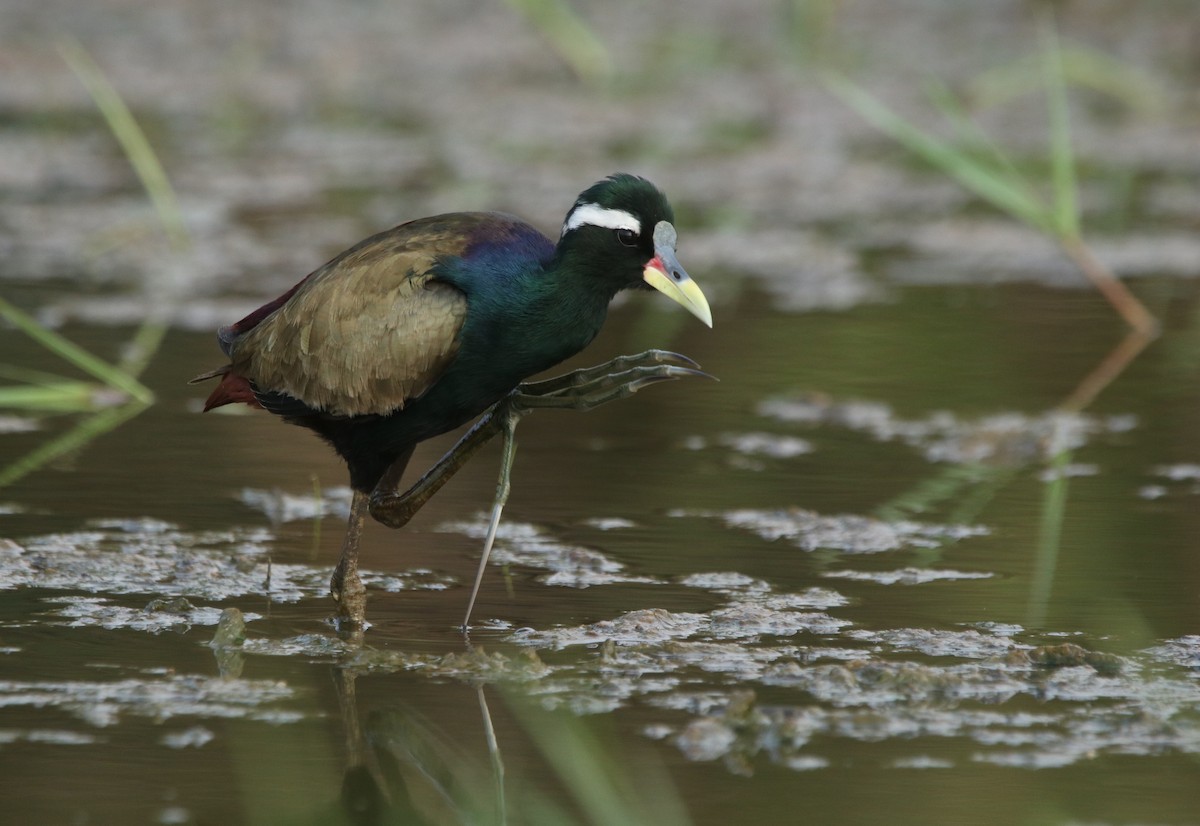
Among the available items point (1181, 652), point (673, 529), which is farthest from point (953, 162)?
point (1181, 652)

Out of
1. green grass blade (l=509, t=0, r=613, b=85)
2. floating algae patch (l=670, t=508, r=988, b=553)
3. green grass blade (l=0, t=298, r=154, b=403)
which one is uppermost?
green grass blade (l=509, t=0, r=613, b=85)

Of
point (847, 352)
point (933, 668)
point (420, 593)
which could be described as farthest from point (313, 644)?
point (847, 352)

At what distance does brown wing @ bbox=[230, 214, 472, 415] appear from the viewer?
4840 mm

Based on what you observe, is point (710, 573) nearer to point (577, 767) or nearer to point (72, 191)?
point (577, 767)

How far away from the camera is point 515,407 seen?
5.08 m

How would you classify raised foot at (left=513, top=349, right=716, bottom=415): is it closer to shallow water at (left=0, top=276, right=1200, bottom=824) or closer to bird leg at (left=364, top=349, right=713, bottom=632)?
bird leg at (left=364, top=349, right=713, bottom=632)

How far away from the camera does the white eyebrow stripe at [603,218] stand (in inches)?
188

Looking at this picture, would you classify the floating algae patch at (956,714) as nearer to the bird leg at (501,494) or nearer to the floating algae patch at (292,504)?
the bird leg at (501,494)

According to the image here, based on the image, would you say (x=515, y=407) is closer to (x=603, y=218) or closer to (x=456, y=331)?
(x=456, y=331)

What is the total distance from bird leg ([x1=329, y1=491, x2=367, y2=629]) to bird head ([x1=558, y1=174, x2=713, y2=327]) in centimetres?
89

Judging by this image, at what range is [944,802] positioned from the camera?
3637mm

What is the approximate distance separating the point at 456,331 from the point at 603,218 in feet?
1.46

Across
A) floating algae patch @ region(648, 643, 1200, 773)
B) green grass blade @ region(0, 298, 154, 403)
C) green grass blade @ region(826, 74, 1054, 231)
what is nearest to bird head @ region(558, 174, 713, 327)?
floating algae patch @ region(648, 643, 1200, 773)

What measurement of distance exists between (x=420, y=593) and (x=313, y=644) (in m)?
0.56
